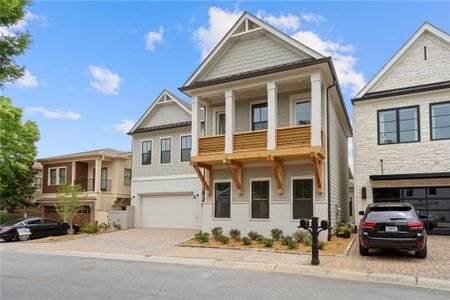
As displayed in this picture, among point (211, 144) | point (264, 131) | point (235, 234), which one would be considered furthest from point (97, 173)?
point (264, 131)

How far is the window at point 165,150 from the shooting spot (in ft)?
76.4

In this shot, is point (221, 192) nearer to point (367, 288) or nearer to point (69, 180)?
point (367, 288)

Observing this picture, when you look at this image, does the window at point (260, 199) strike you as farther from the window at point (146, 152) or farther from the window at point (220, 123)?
the window at point (146, 152)

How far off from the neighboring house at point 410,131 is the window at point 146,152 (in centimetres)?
1273

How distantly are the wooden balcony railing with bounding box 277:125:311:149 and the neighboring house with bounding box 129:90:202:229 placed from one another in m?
7.75

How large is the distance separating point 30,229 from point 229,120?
1340 centimetres

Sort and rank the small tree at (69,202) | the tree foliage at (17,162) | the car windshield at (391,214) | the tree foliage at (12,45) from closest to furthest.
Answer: the tree foliage at (12,45) → the car windshield at (391,214) → the small tree at (69,202) → the tree foliage at (17,162)

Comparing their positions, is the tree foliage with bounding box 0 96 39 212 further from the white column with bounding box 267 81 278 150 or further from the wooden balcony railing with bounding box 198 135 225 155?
the white column with bounding box 267 81 278 150

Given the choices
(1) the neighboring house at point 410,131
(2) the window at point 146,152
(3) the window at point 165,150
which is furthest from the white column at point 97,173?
(1) the neighboring house at point 410,131

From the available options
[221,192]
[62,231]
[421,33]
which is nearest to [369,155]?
[421,33]

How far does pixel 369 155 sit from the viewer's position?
1728 cm

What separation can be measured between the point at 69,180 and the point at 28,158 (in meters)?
3.52

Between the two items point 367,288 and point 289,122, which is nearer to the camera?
point 367,288

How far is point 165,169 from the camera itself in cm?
2314
